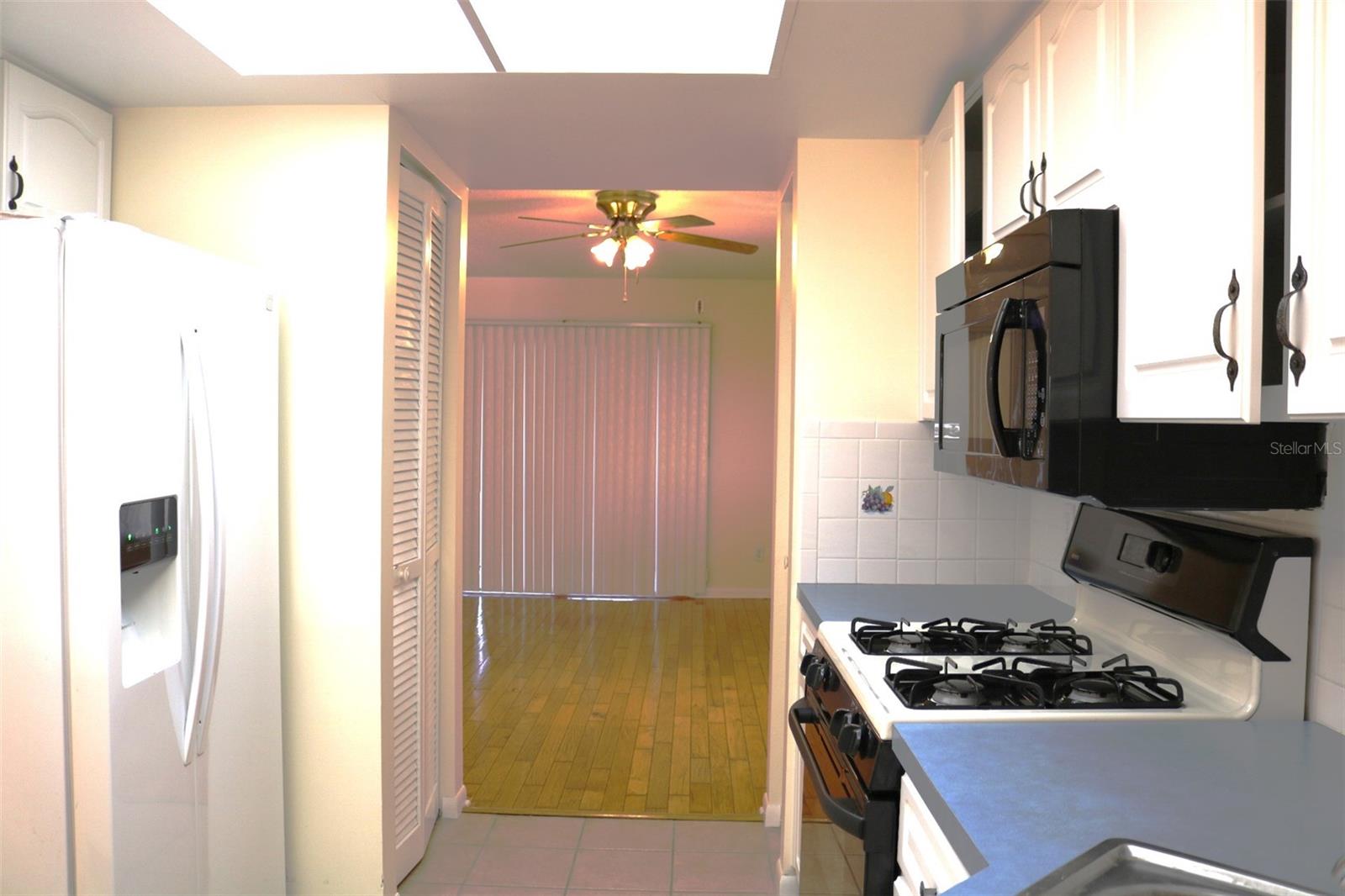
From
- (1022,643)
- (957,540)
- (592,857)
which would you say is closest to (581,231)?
(957,540)

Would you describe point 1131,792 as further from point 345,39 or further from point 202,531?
point 345,39

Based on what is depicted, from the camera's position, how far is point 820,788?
75.6 inches

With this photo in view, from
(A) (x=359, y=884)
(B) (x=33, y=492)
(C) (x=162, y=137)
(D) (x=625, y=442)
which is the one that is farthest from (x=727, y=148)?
(D) (x=625, y=442)

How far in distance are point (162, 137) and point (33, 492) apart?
124cm

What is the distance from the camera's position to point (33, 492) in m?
1.87

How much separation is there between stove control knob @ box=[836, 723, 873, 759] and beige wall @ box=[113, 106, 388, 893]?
144 cm

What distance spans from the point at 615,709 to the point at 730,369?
3.58 m

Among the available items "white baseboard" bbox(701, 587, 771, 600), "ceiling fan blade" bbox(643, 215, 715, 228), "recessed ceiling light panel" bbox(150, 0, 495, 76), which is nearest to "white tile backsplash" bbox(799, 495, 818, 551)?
"recessed ceiling light panel" bbox(150, 0, 495, 76)

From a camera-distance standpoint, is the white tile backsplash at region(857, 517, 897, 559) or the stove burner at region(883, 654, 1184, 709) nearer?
the stove burner at region(883, 654, 1184, 709)

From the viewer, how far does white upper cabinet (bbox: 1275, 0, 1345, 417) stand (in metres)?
1.06

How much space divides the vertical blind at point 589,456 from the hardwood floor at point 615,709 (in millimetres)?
442

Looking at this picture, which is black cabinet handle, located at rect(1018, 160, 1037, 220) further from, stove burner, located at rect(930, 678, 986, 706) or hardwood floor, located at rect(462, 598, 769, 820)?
hardwood floor, located at rect(462, 598, 769, 820)

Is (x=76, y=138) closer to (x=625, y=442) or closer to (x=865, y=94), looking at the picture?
(x=865, y=94)

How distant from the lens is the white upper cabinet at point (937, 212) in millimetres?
2445
